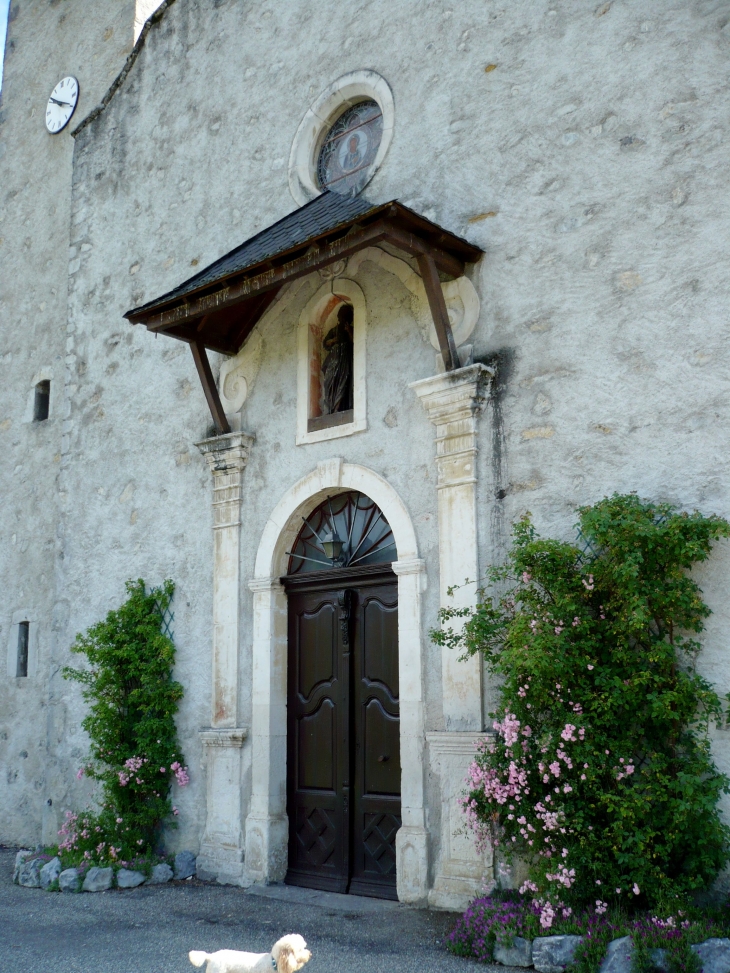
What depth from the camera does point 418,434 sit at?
20.5 ft

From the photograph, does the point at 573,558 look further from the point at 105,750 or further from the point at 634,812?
the point at 105,750

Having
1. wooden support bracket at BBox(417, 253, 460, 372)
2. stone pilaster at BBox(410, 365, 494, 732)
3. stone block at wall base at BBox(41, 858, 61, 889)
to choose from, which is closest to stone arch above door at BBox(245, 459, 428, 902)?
stone pilaster at BBox(410, 365, 494, 732)

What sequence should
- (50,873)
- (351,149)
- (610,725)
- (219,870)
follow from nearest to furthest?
(610,725) < (219,870) < (50,873) < (351,149)

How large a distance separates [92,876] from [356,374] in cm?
390

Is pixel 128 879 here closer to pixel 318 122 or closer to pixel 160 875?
pixel 160 875

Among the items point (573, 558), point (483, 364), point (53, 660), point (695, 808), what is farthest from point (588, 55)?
point (53, 660)

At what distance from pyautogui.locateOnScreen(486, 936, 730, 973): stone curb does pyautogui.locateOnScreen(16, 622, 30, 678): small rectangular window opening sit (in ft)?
20.1

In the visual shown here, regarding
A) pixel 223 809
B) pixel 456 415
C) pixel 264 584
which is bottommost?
pixel 223 809

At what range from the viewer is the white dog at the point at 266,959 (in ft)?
10.6

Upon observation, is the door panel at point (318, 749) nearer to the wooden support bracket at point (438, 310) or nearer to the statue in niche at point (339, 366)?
the statue in niche at point (339, 366)

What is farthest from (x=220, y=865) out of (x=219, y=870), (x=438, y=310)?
(x=438, y=310)

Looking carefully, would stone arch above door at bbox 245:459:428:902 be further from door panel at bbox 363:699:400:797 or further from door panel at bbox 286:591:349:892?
door panel at bbox 363:699:400:797

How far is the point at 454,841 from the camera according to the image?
18.0ft

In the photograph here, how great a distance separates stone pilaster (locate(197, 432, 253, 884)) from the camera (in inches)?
266
